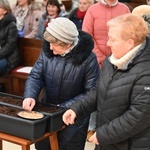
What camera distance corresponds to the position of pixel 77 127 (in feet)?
7.43

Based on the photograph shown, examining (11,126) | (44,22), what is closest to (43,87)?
(11,126)

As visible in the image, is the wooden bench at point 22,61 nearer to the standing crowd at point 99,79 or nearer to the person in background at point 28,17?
the person in background at point 28,17

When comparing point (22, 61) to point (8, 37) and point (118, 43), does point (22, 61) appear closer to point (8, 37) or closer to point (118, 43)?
point (8, 37)

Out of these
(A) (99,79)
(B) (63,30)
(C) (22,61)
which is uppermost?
(B) (63,30)

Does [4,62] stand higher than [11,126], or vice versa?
[11,126]

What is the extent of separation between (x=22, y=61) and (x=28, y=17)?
2.61 ft

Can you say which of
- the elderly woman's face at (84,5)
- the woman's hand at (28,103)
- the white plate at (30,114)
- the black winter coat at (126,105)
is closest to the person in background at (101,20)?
the elderly woman's face at (84,5)

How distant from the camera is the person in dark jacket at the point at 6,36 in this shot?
13.4ft

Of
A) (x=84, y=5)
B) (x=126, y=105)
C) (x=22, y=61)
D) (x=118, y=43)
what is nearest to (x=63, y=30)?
(x=118, y=43)

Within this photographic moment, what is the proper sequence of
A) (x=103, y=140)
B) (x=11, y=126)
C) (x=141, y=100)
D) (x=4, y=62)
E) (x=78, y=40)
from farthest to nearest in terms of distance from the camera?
1. (x=4, y=62)
2. (x=78, y=40)
3. (x=11, y=126)
4. (x=103, y=140)
5. (x=141, y=100)

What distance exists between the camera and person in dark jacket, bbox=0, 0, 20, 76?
4.08 m

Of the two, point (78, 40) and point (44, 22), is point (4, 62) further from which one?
point (78, 40)

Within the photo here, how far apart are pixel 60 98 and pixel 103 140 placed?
611 millimetres

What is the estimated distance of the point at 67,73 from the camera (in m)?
2.22
